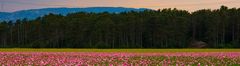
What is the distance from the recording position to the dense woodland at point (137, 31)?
4478 inches

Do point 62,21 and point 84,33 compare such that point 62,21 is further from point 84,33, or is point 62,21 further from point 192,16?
point 192,16

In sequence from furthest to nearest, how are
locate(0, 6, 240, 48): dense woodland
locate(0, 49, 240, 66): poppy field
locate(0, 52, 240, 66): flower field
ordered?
locate(0, 6, 240, 48): dense woodland < locate(0, 49, 240, 66): poppy field < locate(0, 52, 240, 66): flower field

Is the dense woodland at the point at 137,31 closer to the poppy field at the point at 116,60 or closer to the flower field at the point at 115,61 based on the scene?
the poppy field at the point at 116,60

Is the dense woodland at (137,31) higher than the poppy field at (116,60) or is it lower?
higher

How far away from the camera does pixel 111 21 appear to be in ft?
409

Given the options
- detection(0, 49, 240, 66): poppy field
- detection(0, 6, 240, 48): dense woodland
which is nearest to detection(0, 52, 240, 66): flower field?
detection(0, 49, 240, 66): poppy field

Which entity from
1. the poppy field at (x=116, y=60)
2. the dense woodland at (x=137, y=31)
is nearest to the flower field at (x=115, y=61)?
the poppy field at (x=116, y=60)

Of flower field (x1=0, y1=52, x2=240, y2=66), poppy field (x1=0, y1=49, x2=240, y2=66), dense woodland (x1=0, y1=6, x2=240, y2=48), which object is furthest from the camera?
dense woodland (x1=0, y1=6, x2=240, y2=48)

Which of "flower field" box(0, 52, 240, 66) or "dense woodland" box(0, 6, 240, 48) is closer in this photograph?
"flower field" box(0, 52, 240, 66)

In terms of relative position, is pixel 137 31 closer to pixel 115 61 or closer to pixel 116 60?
pixel 116 60

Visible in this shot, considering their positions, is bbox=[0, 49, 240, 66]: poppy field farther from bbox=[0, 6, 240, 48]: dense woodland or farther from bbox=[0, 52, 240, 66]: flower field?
bbox=[0, 6, 240, 48]: dense woodland

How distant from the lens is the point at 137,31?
404 feet

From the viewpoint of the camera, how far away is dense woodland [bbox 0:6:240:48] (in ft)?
373

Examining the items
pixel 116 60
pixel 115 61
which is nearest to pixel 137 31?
pixel 116 60
